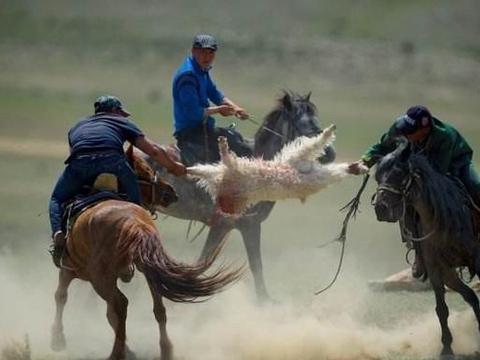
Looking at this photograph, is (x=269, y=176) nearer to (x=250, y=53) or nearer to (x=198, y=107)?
(x=198, y=107)

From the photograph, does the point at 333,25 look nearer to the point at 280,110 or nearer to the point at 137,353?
the point at 280,110

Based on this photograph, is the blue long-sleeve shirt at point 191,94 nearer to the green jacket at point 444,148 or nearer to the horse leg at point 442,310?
the green jacket at point 444,148

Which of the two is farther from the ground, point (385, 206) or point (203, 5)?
point (203, 5)

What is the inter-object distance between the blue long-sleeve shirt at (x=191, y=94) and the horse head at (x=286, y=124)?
564mm

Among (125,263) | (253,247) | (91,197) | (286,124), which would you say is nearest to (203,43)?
(286,124)

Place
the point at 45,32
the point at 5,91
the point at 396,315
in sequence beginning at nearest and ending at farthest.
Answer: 1. the point at 396,315
2. the point at 5,91
3. the point at 45,32

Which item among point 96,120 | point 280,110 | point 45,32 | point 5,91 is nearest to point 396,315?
point 280,110

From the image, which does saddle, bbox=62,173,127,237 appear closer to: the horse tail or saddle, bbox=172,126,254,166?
the horse tail

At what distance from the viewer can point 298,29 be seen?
115 ft

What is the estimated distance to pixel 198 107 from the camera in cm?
1554

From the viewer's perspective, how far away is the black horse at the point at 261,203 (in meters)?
15.7

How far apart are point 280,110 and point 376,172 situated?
295 cm

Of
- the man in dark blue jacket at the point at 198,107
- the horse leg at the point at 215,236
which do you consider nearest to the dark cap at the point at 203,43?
the man in dark blue jacket at the point at 198,107

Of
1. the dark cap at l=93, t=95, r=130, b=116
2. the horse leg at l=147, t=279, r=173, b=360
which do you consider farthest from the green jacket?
the horse leg at l=147, t=279, r=173, b=360
